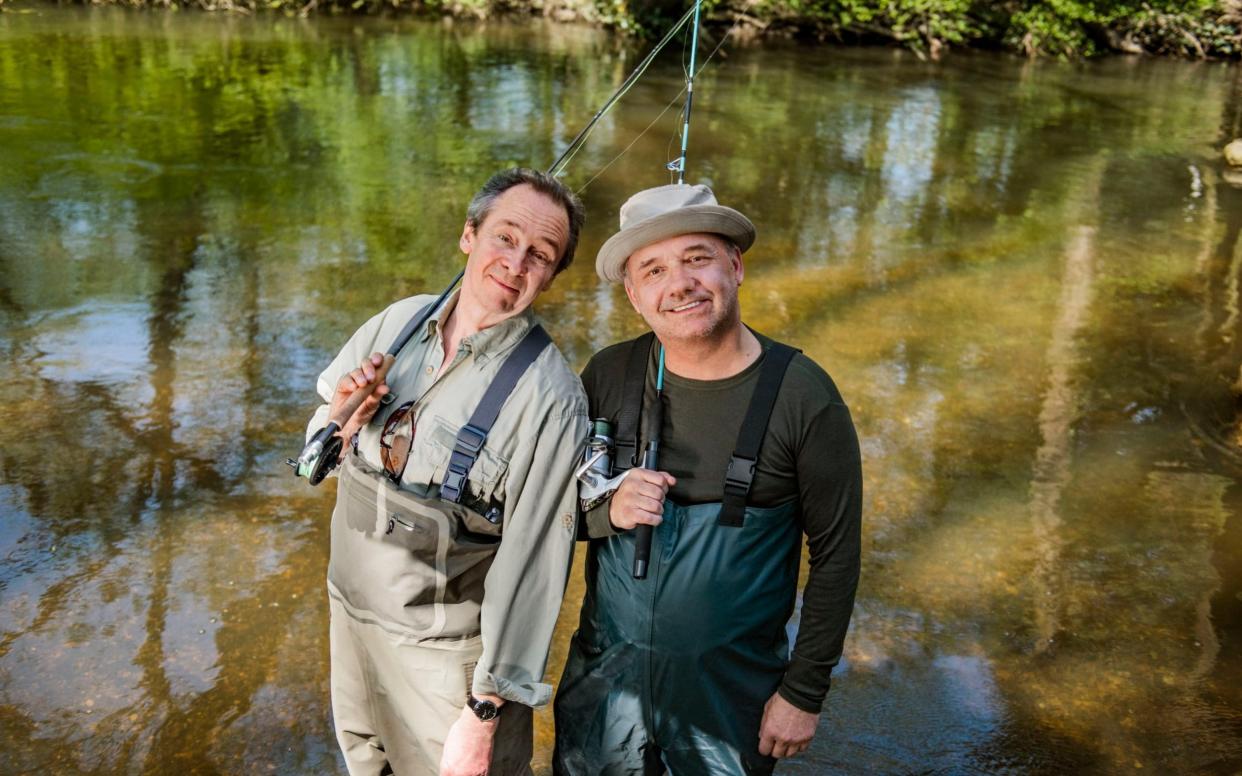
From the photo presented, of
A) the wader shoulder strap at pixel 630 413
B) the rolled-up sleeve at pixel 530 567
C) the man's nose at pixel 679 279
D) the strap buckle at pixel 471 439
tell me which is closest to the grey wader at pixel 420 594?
the strap buckle at pixel 471 439

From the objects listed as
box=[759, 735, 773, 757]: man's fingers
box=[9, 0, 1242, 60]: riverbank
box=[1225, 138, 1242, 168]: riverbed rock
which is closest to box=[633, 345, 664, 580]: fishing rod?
box=[759, 735, 773, 757]: man's fingers

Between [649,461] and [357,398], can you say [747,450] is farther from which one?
[357,398]

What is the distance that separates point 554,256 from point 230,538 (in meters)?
2.64

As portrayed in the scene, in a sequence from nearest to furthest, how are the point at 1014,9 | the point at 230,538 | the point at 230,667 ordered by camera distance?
the point at 230,667 → the point at 230,538 → the point at 1014,9

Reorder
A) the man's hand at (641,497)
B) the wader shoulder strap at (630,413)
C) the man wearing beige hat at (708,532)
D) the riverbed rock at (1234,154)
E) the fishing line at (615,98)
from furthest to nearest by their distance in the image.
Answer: the riverbed rock at (1234,154) < the fishing line at (615,98) < the wader shoulder strap at (630,413) < the man wearing beige hat at (708,532) < the man's hand at (641,497)

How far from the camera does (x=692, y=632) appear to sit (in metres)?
2.41

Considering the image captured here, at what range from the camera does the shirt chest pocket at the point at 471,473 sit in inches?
94.9

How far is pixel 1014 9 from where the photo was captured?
22938 mm

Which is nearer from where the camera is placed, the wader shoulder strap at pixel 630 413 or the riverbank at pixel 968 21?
the wader shoulder strap at pixel 630 413

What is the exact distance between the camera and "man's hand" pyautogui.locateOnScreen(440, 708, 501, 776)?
7.84 ft

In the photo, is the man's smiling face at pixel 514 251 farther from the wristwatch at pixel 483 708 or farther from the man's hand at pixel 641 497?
the wristwatch at pixel 483 708

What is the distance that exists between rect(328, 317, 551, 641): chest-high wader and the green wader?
324mm

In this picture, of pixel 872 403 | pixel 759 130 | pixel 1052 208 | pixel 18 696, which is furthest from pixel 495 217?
pixel 759 130

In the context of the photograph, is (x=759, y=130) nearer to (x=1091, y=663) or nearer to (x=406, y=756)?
(x=1091, y=663)
